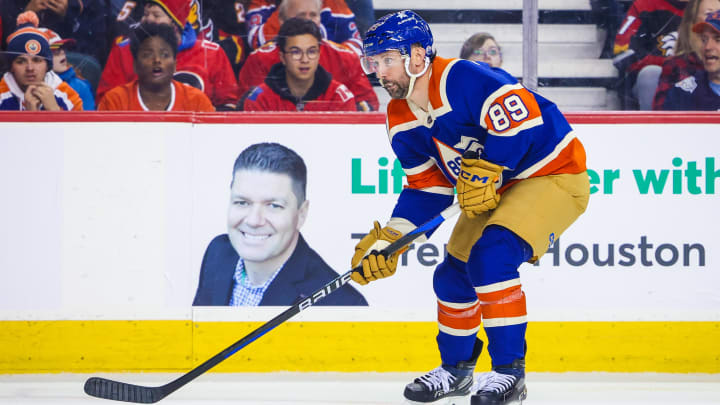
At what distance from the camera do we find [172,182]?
3.07 meters

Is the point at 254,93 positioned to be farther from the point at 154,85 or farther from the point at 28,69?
the point at 28,69

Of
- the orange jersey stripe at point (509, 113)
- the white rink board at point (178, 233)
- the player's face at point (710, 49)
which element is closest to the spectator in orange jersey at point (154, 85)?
the white rink board at point (178, 233)

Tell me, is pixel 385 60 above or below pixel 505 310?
above

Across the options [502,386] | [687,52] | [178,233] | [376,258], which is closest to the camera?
[502,386]

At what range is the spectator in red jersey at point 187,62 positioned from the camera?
124 inches

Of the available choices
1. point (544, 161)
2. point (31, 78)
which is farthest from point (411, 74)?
point (31, 78)

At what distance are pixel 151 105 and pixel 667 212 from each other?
7.08 feet

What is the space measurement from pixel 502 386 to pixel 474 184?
53cm

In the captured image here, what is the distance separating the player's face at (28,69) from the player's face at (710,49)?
9.07 ft

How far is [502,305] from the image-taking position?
198 centimetres

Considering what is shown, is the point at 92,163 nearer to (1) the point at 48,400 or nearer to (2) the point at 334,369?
(1) the point at 48,400

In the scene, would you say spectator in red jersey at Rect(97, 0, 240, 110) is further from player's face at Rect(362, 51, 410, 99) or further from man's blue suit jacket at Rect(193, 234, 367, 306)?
player's face at Rect(362, 51, 410, 99)

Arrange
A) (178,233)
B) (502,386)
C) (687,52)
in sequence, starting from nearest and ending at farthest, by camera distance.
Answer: (502,386) < (178,233) < (687,52)

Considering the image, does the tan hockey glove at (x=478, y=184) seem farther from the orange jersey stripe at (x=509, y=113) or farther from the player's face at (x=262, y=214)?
the player's face at (x=262, y=214)
